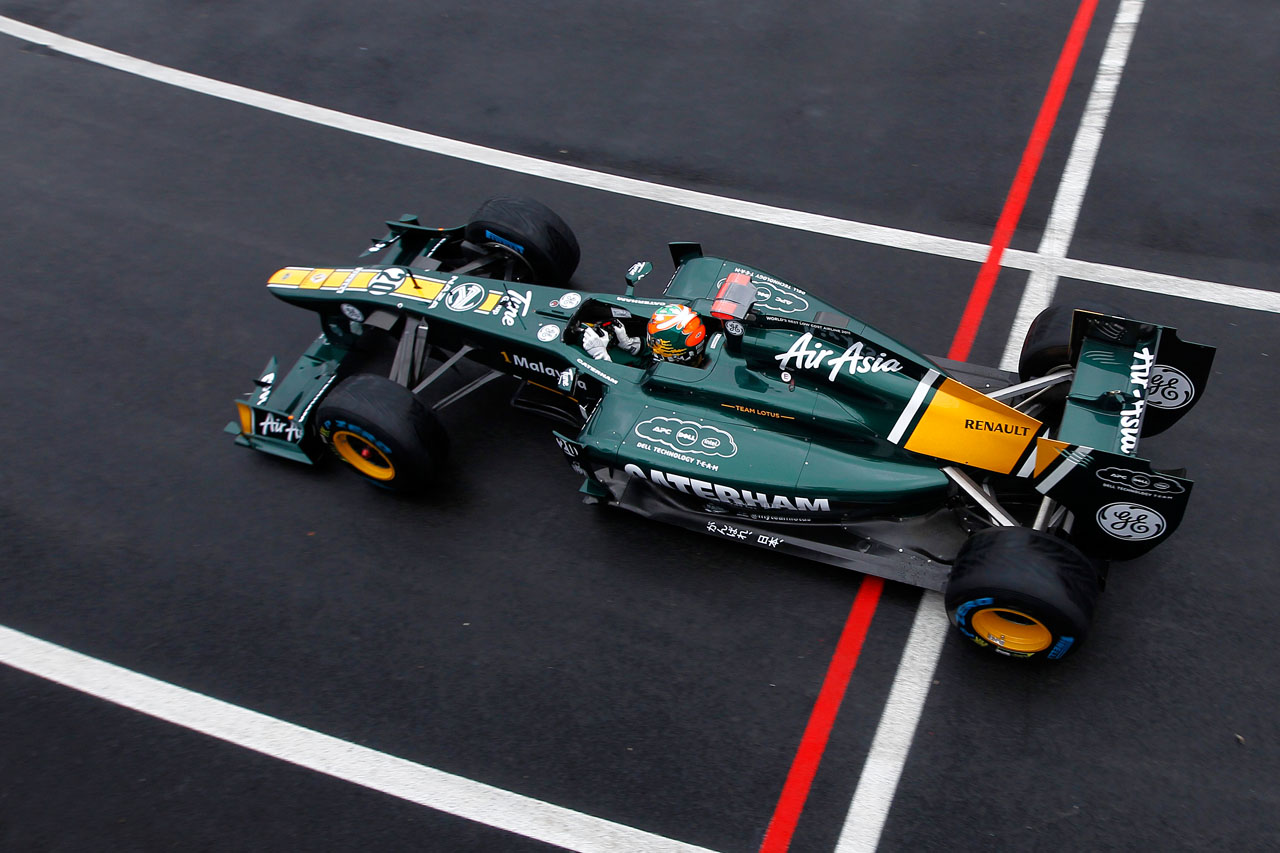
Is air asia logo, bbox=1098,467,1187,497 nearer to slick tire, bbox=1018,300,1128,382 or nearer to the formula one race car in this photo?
the formula one race car

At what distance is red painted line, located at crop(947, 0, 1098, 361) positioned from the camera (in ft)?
26.0

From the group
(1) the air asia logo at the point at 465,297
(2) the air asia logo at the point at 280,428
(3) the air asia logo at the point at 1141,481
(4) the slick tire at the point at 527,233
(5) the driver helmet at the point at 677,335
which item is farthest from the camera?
(4) the slick tire at the point at 527,233

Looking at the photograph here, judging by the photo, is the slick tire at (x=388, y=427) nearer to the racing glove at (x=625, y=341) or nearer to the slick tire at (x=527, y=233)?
the racing glove at (x=625, y=341)

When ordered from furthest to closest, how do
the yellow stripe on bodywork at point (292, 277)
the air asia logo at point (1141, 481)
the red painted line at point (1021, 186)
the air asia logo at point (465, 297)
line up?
the red painted line at point (1021, 186)
the yellow stripe on bodywork at point (292, 277)
the air asia logo at point (465, 297)
the air asia logo at point (1141, 481)

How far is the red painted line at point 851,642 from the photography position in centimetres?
558

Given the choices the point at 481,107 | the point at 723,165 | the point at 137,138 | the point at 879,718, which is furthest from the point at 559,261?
the point at 137,138

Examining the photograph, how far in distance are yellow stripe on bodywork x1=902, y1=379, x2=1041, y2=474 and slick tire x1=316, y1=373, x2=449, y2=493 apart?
10.2 feet

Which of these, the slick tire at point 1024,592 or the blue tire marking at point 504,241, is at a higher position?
the blue tire marking at point 504,241

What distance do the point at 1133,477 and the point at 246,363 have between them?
655 centimetres

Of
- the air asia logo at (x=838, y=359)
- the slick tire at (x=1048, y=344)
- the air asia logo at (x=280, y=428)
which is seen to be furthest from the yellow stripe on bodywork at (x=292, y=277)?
the slick tire at (x=1048, y=344)

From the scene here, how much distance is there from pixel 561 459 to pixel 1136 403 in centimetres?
384

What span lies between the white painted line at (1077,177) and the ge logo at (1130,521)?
2247mm

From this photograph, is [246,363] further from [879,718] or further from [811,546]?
[879,718]

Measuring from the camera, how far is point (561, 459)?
7.32 meters
